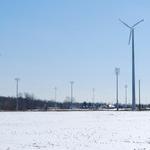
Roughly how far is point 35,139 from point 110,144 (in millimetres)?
3854

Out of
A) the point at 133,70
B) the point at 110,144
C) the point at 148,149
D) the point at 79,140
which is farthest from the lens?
the point at 133,70

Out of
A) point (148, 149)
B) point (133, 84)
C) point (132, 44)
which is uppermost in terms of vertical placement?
point (132, 44)

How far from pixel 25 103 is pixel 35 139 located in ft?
501

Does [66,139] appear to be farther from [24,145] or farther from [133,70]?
[133,70]

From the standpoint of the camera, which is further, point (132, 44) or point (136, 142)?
point (132, 44)

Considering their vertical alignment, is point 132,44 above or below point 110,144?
above

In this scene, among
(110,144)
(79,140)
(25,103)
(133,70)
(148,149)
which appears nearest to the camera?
(148,149)

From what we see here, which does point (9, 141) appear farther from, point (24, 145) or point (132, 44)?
point (132, 44)

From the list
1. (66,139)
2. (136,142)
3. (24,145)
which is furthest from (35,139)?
(136,142)

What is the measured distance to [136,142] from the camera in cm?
2275

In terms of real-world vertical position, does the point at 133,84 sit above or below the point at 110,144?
above

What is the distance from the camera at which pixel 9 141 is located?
2170cm

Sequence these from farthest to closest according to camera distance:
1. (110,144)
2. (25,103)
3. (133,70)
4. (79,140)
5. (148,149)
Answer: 1. (25,103)
2. (133,70)
3. (79,140)
4. (110,144)
5. (148,149)

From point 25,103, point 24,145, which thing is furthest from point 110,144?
point 25,103
